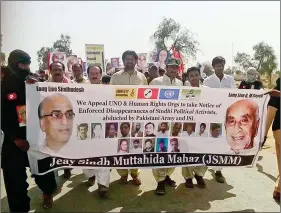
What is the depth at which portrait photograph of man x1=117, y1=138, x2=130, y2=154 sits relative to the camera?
426 cm

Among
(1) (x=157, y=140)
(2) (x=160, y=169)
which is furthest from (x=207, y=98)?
(2) (x=160, y=169)

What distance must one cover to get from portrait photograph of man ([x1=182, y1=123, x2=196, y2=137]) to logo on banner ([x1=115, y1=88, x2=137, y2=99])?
802 mm

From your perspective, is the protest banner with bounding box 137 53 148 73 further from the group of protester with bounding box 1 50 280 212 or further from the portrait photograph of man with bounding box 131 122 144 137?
the portrait photograph of man with bounding box 131 122 144 137

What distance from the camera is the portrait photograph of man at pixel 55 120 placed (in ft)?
13.0

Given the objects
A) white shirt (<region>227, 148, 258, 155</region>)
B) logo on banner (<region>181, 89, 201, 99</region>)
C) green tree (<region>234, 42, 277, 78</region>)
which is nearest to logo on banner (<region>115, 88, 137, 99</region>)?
logo on banner (<region>181, 89, 201, 99</region>)

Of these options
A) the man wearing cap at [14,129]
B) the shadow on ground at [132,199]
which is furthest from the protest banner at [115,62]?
the man wearing cap at [14,129]

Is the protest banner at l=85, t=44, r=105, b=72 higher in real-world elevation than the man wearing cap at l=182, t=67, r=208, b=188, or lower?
higher

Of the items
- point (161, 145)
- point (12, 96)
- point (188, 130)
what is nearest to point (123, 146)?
point (161, 145)

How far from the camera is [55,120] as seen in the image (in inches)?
159

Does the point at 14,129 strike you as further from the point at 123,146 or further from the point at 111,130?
the point at 123,146

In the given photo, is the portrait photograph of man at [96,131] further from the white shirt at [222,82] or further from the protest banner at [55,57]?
the protest banner at [55,57]

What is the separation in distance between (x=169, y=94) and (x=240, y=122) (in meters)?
1.06

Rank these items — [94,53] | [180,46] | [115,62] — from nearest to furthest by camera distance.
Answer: [94,53] < [115,62] < [180,46]

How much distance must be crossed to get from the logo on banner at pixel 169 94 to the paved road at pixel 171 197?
1.40 metres
